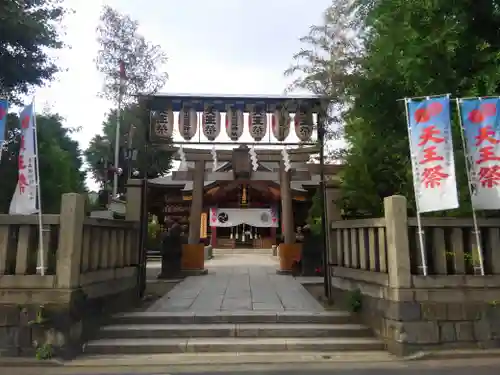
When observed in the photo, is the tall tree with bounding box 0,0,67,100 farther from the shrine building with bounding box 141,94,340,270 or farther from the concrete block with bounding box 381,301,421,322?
the concrete block with bounding box 381,301,421,322

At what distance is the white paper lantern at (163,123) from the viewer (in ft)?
32.3

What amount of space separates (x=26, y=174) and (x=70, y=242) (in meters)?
1.20

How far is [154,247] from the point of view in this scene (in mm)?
26250

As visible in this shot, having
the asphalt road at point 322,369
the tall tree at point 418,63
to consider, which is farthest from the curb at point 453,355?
the tall tree at point 418,63

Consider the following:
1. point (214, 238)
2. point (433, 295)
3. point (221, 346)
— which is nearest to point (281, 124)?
point (433, 295)

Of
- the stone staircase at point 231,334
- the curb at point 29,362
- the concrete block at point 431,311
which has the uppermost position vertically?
the concrete block at point 431,311

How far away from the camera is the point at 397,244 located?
5.55 meters

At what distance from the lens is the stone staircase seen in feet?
18.9

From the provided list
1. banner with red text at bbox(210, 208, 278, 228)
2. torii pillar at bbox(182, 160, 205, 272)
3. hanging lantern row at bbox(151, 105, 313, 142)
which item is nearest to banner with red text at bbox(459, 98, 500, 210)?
hanging lantern row at bbox(151, 105, 313, 142)

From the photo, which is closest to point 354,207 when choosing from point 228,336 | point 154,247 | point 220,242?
point 228,336

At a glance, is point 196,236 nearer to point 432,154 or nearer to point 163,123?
point 163,123

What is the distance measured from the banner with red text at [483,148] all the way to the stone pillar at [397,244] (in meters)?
0.94

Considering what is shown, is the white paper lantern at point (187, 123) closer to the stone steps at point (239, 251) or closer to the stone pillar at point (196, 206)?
the stone pillar at point (196, 206)

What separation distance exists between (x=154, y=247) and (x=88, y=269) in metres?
20.7
